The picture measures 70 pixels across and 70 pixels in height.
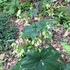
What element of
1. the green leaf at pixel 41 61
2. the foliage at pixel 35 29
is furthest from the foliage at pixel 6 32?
the green leaf at pixel 41 61

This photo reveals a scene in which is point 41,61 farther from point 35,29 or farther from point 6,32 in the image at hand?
point 6,32

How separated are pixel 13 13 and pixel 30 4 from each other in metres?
0.44

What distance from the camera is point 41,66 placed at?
205 cm

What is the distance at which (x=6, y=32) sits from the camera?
4328 millimetres

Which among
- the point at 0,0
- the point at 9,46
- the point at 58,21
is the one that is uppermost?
the point at 0,0

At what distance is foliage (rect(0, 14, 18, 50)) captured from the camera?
4.11 m

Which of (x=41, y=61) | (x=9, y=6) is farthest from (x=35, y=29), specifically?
(x=9, y=6)

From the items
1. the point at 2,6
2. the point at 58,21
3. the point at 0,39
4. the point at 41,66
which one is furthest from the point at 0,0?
the point at 41,66

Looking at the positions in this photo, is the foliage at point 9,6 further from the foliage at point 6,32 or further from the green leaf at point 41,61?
the green leaf at point 41,61

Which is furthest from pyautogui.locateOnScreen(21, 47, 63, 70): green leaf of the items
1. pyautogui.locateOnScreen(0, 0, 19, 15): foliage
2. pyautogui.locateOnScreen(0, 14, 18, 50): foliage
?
pyautogui.locateOnScreen(0, 0, 19, 15): foliage

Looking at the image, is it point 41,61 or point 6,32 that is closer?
point 41,61

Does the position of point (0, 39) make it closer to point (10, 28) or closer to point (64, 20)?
point (10, 28)

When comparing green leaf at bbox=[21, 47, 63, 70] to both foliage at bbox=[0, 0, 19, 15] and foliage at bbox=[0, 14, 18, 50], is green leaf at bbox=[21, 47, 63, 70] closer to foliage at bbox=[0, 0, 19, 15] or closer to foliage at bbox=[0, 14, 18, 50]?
foliage at bbox=[0, 14, 18, 50]

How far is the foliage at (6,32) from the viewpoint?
4105mm
